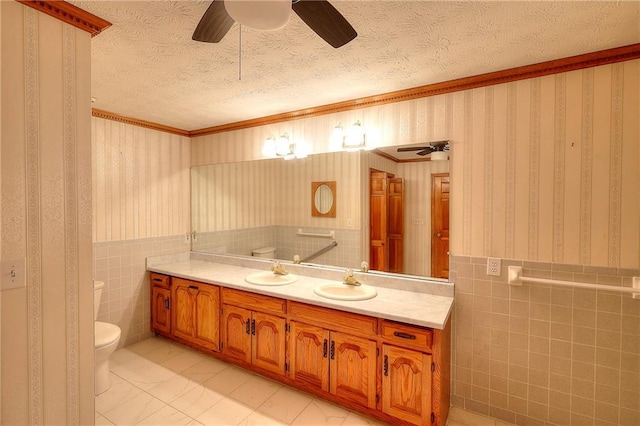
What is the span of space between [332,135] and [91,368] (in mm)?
2228

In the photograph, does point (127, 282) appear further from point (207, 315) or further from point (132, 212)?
point (207, 315)

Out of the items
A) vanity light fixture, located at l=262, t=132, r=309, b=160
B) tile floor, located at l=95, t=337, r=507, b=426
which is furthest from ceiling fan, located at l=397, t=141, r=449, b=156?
tile floor, located at l=95, t=337, r=507, b=426

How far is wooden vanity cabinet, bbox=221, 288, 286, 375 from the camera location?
Answer: 7.86 feet

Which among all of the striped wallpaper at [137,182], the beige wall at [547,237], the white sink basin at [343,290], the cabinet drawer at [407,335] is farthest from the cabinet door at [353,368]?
the striped wallpaper at [137,182]

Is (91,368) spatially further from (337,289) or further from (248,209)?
(248,209)

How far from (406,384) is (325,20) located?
2.00 m

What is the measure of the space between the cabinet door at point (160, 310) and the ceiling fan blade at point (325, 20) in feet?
9.51

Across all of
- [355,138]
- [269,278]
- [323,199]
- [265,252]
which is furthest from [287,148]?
[269,278]

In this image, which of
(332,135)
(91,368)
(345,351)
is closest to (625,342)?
(345,351)

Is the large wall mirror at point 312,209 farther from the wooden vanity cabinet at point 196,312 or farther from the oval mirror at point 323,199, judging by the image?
the wooden vanity cabinet at point 196,312

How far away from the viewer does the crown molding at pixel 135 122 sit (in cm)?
288

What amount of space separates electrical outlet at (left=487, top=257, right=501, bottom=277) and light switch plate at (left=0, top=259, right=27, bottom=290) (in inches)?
98.5

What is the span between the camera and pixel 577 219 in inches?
72.6

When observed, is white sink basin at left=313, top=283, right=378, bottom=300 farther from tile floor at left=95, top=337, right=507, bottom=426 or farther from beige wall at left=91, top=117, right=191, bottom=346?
beige wall at left=91, top=117, right=191, bottom=346
